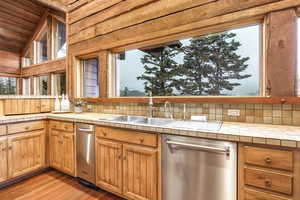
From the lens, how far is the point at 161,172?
1.55 meters

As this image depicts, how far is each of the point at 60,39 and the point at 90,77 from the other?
83.9 inches

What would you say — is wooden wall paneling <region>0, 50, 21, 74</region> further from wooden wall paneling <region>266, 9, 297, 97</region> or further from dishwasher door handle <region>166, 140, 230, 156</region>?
wooden wall paneling <region>266, 9, 297, 97</region>

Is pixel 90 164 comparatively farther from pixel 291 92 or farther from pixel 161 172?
pixel 291 92

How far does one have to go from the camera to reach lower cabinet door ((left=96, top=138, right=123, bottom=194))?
1.84 metres

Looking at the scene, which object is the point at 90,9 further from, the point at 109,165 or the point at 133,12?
the point at 109,165

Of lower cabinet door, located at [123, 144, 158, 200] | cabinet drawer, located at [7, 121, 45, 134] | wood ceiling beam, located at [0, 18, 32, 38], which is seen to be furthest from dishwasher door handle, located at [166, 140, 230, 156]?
wood ceiling beam, located at [0, 18, 32, 38]

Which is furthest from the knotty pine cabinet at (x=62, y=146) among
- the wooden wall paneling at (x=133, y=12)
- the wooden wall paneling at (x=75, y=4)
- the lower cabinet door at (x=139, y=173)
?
the wooden wall paneling at (x=75, y=4)

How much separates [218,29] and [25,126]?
10.4 feet

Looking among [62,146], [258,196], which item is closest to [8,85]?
[62,146]

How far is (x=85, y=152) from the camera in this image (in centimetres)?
217

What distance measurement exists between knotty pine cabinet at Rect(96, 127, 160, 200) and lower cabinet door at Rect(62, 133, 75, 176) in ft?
1.88

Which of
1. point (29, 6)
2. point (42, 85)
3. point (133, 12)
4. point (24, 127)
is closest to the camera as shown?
point (24, 127)

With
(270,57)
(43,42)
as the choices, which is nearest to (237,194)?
(270,57)

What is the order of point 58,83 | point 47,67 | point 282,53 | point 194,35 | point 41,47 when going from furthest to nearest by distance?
point 41,47
point 47,67
point 58,83
point 194,35
point 282,53
